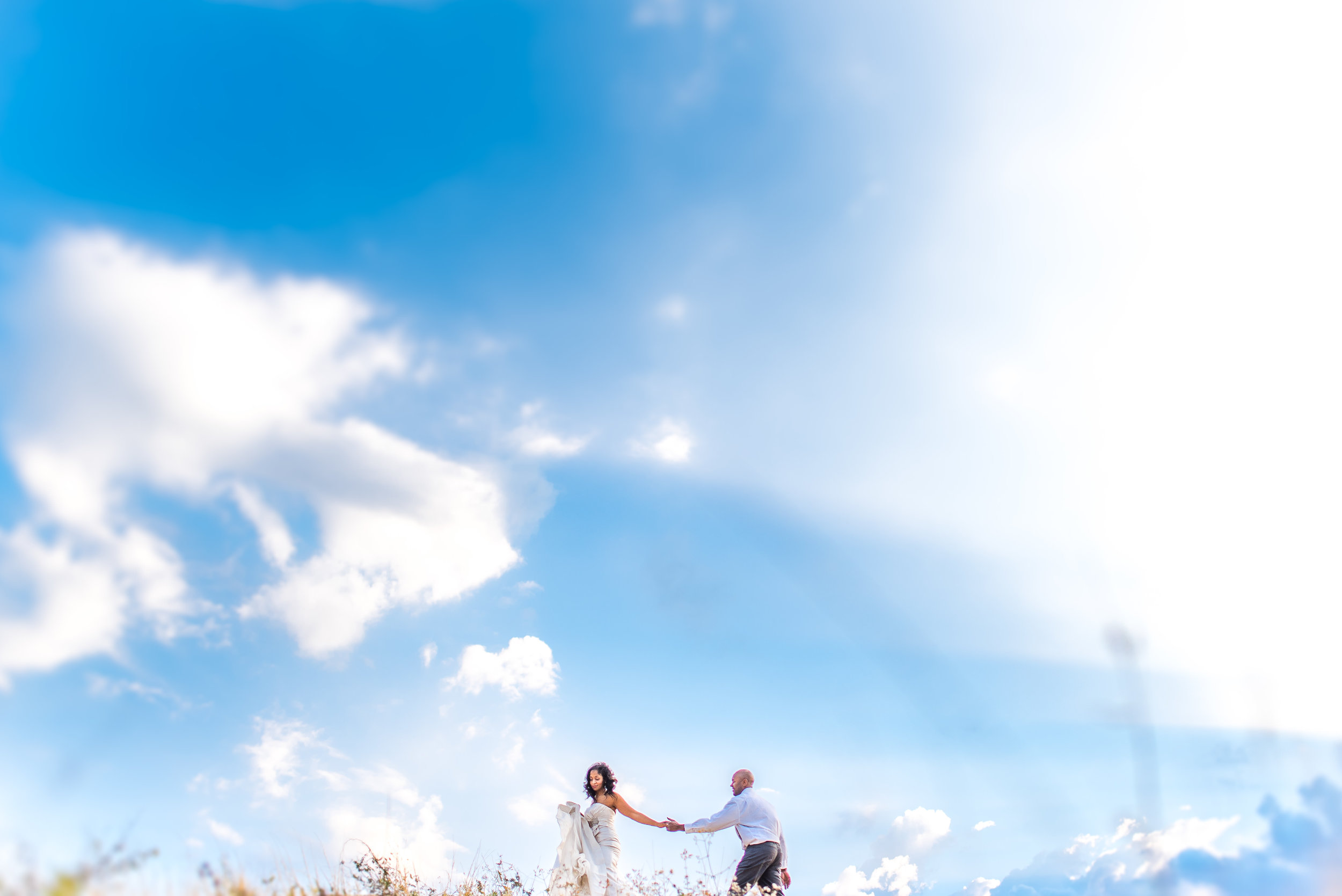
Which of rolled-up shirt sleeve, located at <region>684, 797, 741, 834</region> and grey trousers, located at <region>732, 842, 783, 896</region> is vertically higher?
rolled-up shirt sleeve, located at <region>684, 797, 741, 834</region>

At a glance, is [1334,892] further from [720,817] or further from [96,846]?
[720,817]

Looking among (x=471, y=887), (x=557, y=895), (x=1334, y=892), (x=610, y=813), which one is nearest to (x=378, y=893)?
(x=471, y=887)

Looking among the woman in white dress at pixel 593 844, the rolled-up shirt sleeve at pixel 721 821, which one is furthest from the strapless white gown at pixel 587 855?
the rolled-up shirt sleeve at pixel 721 821

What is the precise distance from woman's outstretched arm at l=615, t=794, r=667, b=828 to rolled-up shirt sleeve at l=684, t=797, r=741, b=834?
76 centimetres

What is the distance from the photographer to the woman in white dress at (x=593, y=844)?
536 inches

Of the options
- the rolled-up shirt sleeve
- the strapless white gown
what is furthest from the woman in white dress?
→ the rolled-up shirt sleeve

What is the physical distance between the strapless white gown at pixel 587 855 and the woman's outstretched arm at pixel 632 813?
21 centimetres

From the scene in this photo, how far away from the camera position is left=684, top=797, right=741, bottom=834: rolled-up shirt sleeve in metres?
13.7

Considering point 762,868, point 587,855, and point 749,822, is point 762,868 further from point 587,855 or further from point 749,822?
point 587,855

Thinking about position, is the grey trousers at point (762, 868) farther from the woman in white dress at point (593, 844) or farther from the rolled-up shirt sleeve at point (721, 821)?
the woman in white dress at point (593, 844)

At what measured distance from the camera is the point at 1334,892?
4793 millimetres

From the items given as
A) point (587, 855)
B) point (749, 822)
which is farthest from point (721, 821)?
point (587, 855)

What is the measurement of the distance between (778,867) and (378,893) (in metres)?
6.29

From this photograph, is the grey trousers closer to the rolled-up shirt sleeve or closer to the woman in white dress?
the rolled-up shirt sleeve
